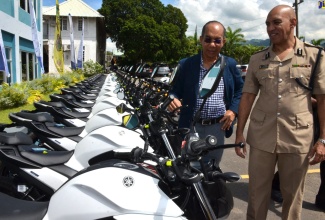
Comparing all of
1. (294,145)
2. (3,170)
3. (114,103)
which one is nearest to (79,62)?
(114,103)

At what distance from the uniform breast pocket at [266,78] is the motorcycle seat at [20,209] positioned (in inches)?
70.5

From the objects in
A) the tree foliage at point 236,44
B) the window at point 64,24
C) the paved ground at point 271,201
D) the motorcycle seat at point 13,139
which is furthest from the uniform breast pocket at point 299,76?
the tree foliage at point 236,44

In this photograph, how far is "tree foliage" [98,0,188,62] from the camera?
41875 millimetres

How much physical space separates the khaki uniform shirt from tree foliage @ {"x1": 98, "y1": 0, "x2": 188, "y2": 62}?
3972 cm

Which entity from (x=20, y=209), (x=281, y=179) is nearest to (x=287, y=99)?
(x=281, y=179)

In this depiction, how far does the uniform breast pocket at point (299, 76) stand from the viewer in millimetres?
2572

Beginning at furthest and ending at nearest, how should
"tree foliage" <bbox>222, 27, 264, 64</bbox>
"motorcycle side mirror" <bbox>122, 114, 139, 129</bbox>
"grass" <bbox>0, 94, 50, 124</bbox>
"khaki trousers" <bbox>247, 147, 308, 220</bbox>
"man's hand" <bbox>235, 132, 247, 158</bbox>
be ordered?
"tree foliage" <bbox>222, 27, 264, 64</bbox>, "grass" <bbox>0, 94, 50, 124</bbox>, "motorcycle side mirror" <bbox>122, 114, 139, 129</bbox>, "man's hand" <bbox>235, 132, 247, 158</bbox>, "khaki trousers" <bbox>247, 147, 308, 220</bbox>

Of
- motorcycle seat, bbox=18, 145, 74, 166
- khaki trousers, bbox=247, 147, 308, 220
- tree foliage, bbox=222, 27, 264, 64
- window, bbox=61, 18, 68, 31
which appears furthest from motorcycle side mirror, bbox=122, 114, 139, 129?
tree foliage, bbox=222, 27, 264, 64

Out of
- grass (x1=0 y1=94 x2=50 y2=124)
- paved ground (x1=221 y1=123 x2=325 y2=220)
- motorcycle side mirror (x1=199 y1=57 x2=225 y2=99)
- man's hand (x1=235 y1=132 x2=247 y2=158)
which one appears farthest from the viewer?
grass (x1=0 y1=94 x2=50 y2=124)

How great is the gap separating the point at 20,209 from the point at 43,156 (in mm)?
1138

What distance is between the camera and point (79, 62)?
26.3 m

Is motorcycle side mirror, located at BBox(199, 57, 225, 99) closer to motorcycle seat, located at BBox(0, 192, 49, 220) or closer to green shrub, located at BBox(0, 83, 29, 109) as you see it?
motorcycle seat, located at BBox(0, 192, 49, 220)

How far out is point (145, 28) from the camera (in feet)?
137

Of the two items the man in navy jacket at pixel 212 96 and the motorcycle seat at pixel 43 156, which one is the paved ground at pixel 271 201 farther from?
the motorcycle seat at pixel 43 156
